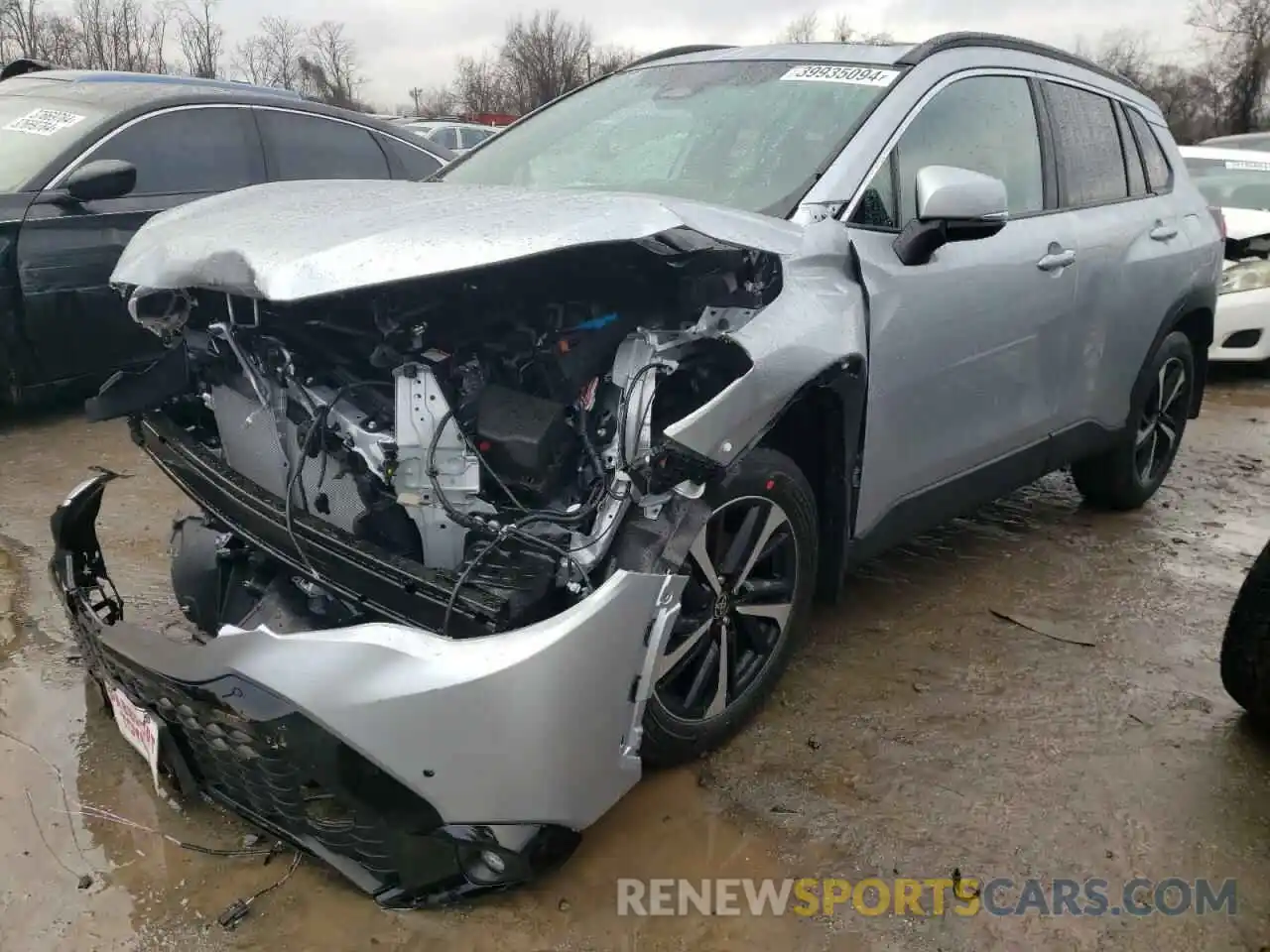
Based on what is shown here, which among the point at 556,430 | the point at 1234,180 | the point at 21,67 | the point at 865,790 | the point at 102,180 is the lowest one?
the point at 865,790

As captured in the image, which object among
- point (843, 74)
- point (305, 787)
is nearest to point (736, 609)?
point (305, 787)

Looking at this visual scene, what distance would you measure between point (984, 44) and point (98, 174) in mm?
3846

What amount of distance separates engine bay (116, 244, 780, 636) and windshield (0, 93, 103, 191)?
10.3ft

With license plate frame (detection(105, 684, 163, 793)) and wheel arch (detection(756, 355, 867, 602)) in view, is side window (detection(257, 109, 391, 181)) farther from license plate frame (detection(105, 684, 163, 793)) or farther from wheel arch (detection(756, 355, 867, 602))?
wheel arch (detection(756, 355, 867, 602))

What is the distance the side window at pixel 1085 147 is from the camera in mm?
3541

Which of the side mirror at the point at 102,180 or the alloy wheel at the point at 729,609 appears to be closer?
the alloy wheel at the point at 729,609

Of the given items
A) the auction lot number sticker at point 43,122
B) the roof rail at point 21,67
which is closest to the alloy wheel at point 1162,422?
the auction lot number sticker at point 43,122

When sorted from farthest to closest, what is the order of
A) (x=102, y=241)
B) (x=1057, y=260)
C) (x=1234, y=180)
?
(x=1234, y=180)
(x=102, y=241)
(x=1057, y=260)

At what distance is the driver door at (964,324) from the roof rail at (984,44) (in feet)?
0.39

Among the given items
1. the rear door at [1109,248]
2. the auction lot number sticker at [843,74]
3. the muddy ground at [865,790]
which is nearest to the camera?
the muddy ground at [865,790]

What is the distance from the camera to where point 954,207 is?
2453 millimetres

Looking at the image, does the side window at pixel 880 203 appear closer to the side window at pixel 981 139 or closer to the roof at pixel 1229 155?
the side window at pixel 981 139

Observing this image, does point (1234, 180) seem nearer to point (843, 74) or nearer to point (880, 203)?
point (843, 74)

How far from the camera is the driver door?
2.69 meters
